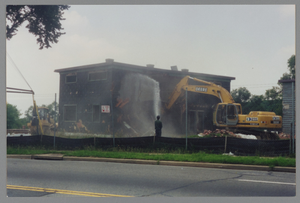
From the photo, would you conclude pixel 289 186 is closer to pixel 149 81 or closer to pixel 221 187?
pixel 221 187

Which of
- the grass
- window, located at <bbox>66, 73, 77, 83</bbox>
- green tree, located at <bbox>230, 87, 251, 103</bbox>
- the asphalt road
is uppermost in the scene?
window, located at <bbox>66, 73, 77, 83</bbox>

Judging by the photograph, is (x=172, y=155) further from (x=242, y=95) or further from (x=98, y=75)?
(x=98, y=75)

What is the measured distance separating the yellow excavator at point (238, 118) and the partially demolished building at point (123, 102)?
3.36 metres

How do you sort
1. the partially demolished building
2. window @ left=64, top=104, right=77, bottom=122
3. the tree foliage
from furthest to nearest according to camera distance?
1. window @ left=64, top=104, right=77, bottom=122
2. the partially demolished building
3. the tree foliage

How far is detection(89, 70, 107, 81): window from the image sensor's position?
25594mm

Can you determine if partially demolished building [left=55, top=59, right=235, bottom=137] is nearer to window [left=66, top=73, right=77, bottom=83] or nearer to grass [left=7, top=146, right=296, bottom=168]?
window [left=66, top=73, right=77, bottom=83]

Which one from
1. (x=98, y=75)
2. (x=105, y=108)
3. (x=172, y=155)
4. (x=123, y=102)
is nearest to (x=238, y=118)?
(x=172, y=155)

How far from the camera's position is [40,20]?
16016 millimetres

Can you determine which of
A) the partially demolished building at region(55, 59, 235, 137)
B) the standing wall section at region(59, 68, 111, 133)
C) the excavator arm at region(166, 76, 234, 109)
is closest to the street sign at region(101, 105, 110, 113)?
the partially demolished building at region(55, 59, 235, 137)

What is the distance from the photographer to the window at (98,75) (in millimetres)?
25594

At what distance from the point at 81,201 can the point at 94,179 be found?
2172mm

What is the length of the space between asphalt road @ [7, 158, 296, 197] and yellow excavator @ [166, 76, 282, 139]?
7778mm

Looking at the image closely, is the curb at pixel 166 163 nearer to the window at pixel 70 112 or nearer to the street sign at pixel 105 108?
the street sign at pixel 105 108

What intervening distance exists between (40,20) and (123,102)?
10808mm
